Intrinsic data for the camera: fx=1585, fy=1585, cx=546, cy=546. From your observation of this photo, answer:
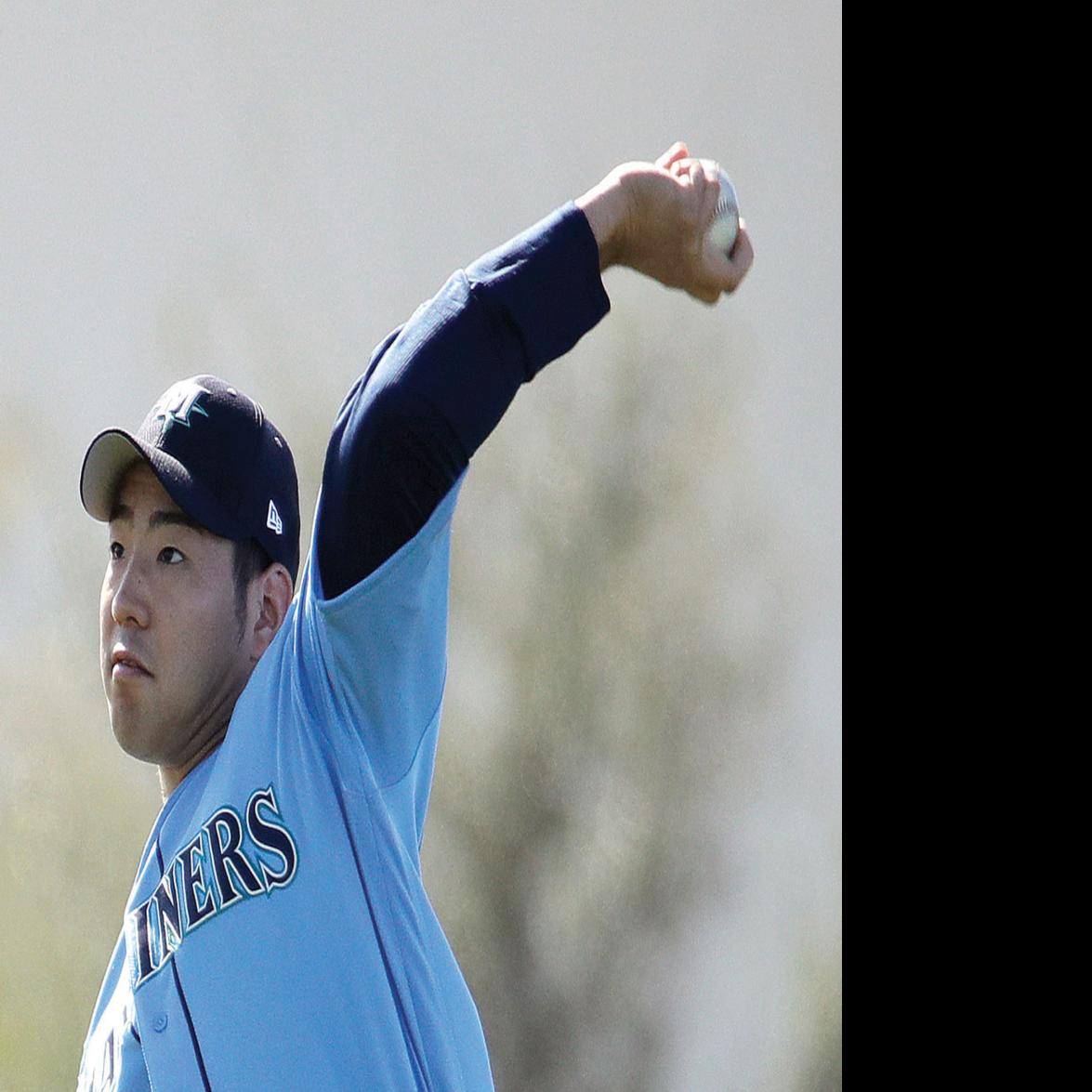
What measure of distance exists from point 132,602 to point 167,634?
3cm

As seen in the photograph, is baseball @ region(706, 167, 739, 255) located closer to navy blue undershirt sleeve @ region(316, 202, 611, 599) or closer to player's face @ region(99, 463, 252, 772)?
navy blue undershirt sleeve @ region(316, 202, 611, 599)

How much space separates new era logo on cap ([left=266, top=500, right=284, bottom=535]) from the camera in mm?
1221

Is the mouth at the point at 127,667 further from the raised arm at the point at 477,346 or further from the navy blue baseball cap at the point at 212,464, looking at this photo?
the raised arm at the point at 477,346

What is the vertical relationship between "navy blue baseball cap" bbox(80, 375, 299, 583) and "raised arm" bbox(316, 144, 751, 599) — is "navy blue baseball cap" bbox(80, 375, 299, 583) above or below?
above

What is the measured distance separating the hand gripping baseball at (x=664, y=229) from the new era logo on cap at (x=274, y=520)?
35 cm

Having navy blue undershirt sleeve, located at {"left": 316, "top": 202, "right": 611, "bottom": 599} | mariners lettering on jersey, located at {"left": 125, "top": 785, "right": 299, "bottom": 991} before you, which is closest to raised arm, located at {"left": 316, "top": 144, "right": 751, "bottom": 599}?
navy blue undershirt sleeve, located at {"left": 316, "top": 202, "right": 611, "bottom": 599}

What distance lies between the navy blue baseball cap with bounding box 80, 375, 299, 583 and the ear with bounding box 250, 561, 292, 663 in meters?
0.01

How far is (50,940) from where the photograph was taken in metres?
4.38

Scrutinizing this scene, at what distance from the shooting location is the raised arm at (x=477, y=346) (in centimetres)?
98

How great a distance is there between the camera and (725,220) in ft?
3.37

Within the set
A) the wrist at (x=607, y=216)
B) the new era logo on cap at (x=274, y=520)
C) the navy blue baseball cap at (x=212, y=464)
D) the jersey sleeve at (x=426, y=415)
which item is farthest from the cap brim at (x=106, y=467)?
the wrist at (x=607, y=216)

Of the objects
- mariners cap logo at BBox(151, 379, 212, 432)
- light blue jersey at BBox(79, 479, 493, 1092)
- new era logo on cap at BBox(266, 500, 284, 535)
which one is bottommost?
light blue jersey at BBox(79, 479, 493, 1092)

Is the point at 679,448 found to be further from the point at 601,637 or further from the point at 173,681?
the point at 173,681
